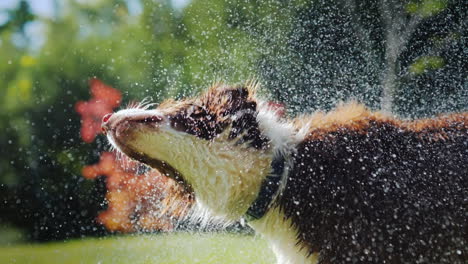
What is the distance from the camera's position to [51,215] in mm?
12656

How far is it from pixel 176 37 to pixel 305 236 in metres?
13.8

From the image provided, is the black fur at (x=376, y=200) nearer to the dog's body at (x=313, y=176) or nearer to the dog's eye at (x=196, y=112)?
the dog's body at (x=313, y=176)

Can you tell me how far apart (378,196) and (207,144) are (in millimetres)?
851

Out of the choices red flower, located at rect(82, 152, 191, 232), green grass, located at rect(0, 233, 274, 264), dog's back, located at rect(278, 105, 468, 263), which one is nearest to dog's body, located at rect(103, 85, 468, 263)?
dog's back, located at rect(278, 105, 468, 263)

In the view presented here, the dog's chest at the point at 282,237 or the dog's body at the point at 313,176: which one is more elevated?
the dog's body at the point at 313,176

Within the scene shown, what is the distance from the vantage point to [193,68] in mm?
14711

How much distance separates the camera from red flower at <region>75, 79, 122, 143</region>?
1266 centimetres

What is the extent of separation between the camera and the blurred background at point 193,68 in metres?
12.6

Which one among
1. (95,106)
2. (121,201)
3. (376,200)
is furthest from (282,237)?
(95,106)

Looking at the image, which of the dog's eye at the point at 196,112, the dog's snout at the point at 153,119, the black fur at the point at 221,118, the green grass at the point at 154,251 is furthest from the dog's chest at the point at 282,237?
the green grass at the point at 154,251

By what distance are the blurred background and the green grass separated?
1661 millimetres

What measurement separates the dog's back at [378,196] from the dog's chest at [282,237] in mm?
49

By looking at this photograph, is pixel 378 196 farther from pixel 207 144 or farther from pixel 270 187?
pixel 207 144

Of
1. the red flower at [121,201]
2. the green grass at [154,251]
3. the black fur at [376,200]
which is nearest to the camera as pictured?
the black fur at [376,200]
